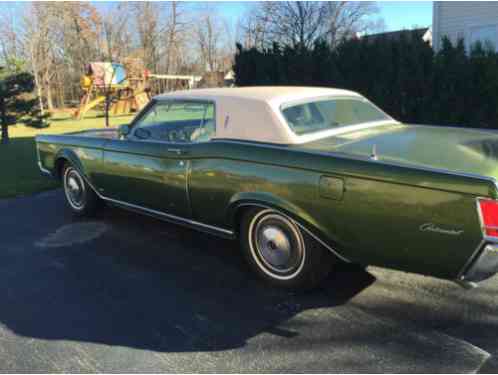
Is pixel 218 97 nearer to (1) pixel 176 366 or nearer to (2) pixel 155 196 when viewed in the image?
(2) pixel 155 196

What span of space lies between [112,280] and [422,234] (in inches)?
92.6

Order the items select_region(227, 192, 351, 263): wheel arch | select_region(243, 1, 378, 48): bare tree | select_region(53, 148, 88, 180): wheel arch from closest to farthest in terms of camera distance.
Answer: select_region(227, 192, 351, 263): wheel arch → select_region(53, 148, 88, 180): wheel arch → select_region(243, 1, 378, 48): bare tree

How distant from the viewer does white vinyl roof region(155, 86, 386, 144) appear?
3.45 meters

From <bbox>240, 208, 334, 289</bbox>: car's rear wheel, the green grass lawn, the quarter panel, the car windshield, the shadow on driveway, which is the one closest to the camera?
the quarter panel

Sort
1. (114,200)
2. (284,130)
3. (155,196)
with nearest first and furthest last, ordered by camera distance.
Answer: (284,130)
(155,196)
(114,200)

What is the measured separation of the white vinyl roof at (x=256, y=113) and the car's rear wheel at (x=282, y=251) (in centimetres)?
57

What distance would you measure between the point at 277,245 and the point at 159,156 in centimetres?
138

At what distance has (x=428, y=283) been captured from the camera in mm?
3471

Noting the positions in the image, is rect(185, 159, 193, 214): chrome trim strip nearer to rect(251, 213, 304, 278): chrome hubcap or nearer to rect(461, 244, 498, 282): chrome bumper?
rect(251, 213, 304, 278): chrome hubcap

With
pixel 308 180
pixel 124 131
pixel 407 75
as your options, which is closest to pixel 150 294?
pixel 308 180

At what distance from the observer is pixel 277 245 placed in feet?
11.2

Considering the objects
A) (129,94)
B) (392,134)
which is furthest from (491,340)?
(129,94)

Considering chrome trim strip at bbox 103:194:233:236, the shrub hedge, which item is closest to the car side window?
chrome trim strip at bbox 103:194:233:236

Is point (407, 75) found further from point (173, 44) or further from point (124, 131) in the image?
point (173, 44)
